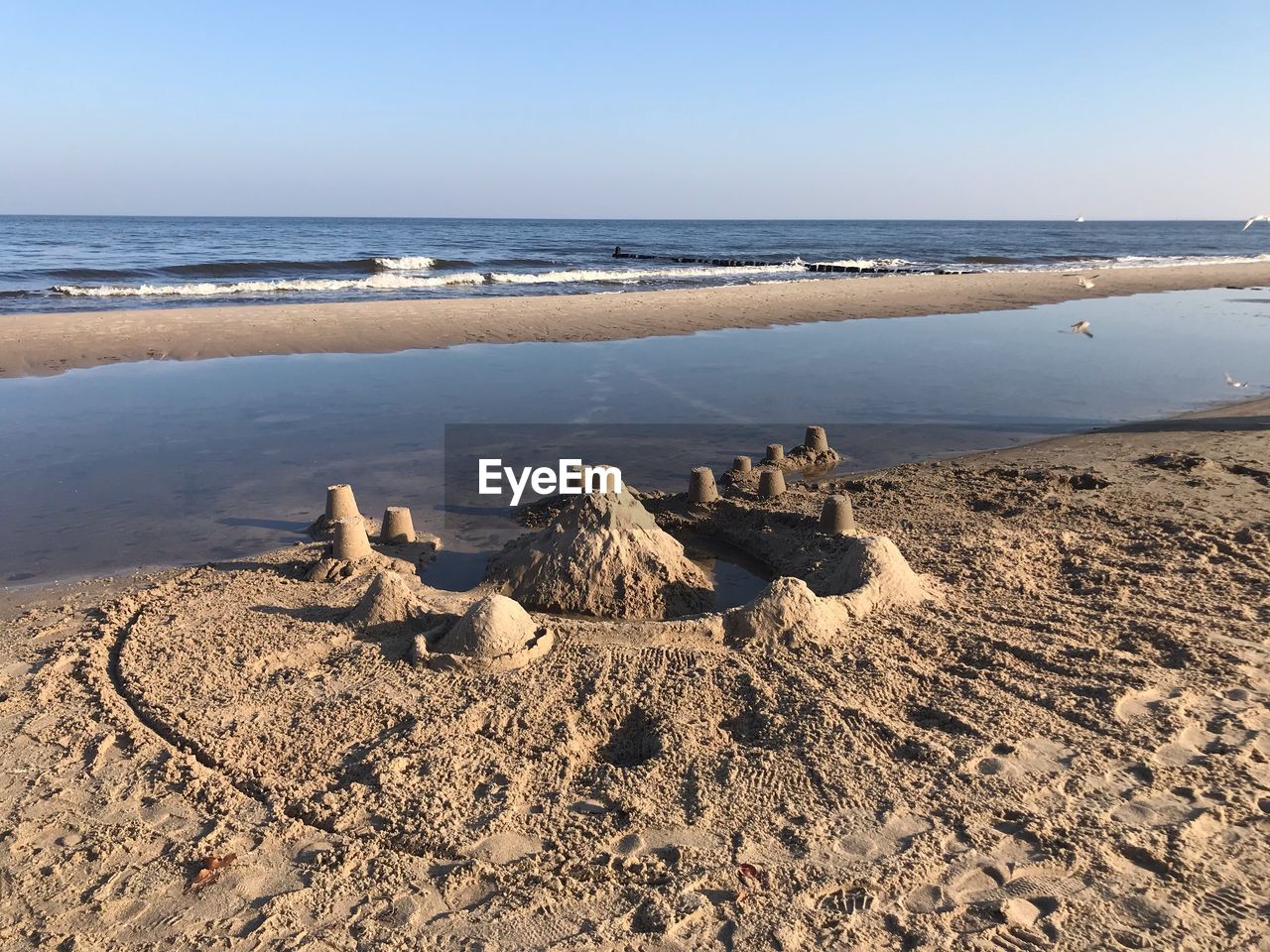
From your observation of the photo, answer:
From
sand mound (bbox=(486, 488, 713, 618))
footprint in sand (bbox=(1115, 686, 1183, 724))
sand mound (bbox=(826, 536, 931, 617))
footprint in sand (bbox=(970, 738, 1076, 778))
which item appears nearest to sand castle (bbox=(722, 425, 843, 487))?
sand mound (bbox=(486, 488, 713, 618))

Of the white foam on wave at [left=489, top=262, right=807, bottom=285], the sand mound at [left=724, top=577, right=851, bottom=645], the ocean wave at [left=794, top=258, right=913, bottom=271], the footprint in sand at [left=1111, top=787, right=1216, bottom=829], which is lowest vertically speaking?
the footprint in sand at [left=1111, top=787, right=1216, bottom=829]

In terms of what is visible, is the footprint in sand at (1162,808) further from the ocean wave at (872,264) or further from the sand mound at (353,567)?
the ocean wave at (872,264)

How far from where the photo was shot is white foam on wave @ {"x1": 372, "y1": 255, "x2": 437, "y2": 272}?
31594 mm

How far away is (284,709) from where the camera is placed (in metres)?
4.11

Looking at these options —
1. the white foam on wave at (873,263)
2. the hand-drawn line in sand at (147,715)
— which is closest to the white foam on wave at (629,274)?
the white foam on wave at (873,263)

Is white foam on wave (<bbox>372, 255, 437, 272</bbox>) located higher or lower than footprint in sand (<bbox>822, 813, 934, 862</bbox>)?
higher

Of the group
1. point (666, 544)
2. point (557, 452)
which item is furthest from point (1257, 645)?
point (557, 452)

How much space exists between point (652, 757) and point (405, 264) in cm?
3153

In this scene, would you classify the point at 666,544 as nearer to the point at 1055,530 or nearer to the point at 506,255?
the point at 1055,530

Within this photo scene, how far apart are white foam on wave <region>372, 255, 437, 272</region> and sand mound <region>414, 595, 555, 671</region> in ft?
95.5

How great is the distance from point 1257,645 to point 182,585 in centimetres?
629

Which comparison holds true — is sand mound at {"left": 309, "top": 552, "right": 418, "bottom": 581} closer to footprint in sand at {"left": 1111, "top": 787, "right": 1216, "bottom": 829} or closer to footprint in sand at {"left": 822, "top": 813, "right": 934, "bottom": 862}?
footprint in sand at {"left": 822, "top": 813, "right": 934, "bottom": 862}

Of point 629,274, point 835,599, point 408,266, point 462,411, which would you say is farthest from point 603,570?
point 408,266

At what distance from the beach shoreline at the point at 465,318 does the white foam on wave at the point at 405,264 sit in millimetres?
11186
